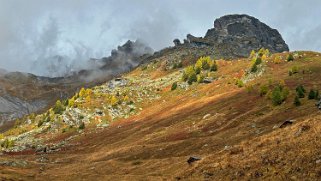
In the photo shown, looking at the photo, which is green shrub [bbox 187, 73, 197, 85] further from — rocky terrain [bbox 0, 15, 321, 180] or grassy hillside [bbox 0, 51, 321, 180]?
grassy hillside [bbox 0, 51, 321, 180]

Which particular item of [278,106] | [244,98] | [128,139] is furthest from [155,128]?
[278,106]

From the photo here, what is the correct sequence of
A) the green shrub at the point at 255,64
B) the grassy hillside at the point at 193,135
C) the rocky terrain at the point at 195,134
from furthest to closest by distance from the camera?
the green shrub at the point at 255,64
the rocky terrain at the point at 195,134
the grassy hillside at the point at 193,135

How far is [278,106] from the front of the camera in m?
84.4

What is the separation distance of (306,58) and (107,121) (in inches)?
3215

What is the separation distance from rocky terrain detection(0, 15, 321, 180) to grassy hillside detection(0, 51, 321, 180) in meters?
0.19

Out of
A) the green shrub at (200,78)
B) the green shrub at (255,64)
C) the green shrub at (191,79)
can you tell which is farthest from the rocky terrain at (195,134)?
the green shrub at (200,78)

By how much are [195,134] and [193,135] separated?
2.27 feet

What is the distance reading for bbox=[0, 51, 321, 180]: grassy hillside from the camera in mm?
38594

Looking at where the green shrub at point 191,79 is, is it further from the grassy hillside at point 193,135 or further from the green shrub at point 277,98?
the green shrub at point 277,98

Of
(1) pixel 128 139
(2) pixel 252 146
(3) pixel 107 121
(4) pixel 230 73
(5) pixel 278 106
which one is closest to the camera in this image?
(2) pixel 252 146

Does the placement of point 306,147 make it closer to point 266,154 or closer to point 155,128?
point 266,154

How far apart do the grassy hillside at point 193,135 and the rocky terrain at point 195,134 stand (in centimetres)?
19

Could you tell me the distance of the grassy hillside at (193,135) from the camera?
3859 centimetres

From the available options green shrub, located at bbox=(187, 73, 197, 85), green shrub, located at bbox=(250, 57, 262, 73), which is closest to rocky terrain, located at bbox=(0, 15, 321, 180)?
green shrub, located at bbox=(187, 73, 197, 85)
